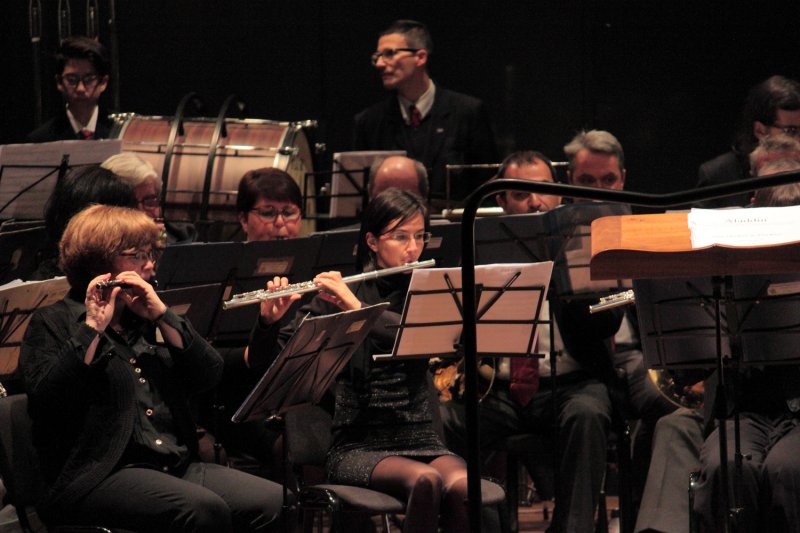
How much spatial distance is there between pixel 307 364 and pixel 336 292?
1.54 ft

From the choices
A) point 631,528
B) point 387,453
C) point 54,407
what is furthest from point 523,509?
point 54,407

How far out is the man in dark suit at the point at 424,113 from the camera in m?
6.78

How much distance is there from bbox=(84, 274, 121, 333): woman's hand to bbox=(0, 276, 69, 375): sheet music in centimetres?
37

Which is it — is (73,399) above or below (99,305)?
below

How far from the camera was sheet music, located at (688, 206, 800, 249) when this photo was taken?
3.25 meters

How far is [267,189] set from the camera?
5.05m

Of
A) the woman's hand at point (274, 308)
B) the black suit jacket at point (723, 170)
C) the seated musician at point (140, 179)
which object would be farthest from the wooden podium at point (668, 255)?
the black suit jacket at point (723, 170)

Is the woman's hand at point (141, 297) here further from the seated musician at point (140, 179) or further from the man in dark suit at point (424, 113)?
the man in dark suit at point (424, 113)

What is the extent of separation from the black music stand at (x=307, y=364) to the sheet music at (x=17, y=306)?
76 centimetres

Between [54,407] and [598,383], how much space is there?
2257 millimetres

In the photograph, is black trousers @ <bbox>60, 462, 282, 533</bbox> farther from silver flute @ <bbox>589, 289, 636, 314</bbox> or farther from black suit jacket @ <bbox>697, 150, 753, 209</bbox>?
black suit jacket @ <bbox>697, 150, 753, 209</bbox>

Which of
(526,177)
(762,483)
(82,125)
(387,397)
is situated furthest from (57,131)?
(762,483)

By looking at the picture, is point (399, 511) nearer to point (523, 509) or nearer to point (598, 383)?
point (598, 383)

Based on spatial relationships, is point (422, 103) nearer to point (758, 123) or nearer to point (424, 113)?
point (424, 113)
